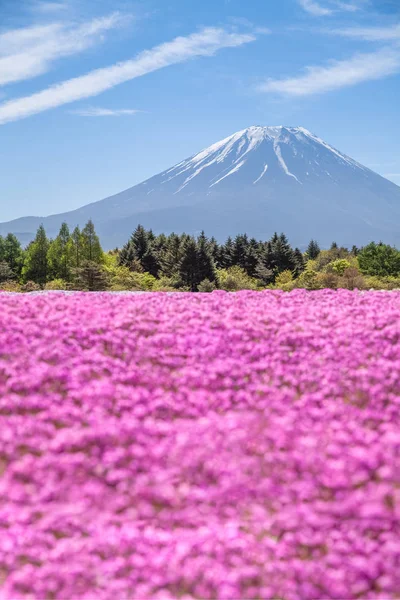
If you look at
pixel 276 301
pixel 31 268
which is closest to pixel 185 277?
pixel 31 268

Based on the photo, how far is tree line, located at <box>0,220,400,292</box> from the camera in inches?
2645

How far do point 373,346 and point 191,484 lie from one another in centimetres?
298

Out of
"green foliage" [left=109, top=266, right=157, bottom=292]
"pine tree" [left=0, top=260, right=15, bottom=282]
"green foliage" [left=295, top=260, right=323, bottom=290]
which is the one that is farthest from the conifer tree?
"pine tree" [left=0, top=260, right=15, bottom=282]

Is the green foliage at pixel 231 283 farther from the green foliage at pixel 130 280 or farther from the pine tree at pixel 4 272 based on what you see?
the pine tree at pixel 4 272

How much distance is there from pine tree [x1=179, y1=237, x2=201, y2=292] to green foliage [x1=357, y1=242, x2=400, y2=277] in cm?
4317

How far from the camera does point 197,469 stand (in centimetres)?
412

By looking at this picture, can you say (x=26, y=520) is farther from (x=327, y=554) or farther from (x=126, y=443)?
(x=327, y=554)

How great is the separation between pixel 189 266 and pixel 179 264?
4.95 feet

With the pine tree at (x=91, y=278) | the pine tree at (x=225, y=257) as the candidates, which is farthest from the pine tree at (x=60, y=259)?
the pine tree at (x=91, y=278)

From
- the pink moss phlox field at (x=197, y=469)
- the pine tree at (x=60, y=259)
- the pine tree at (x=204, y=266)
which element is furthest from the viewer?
the pine tree at (x=60, y=259)

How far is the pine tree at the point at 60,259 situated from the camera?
316ft

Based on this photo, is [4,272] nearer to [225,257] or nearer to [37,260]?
[37,260]

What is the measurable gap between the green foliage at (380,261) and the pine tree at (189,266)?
43.2 meters

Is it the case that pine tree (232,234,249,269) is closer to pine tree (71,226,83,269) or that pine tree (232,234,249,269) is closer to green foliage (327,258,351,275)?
green foliage (327,258,351,275)
